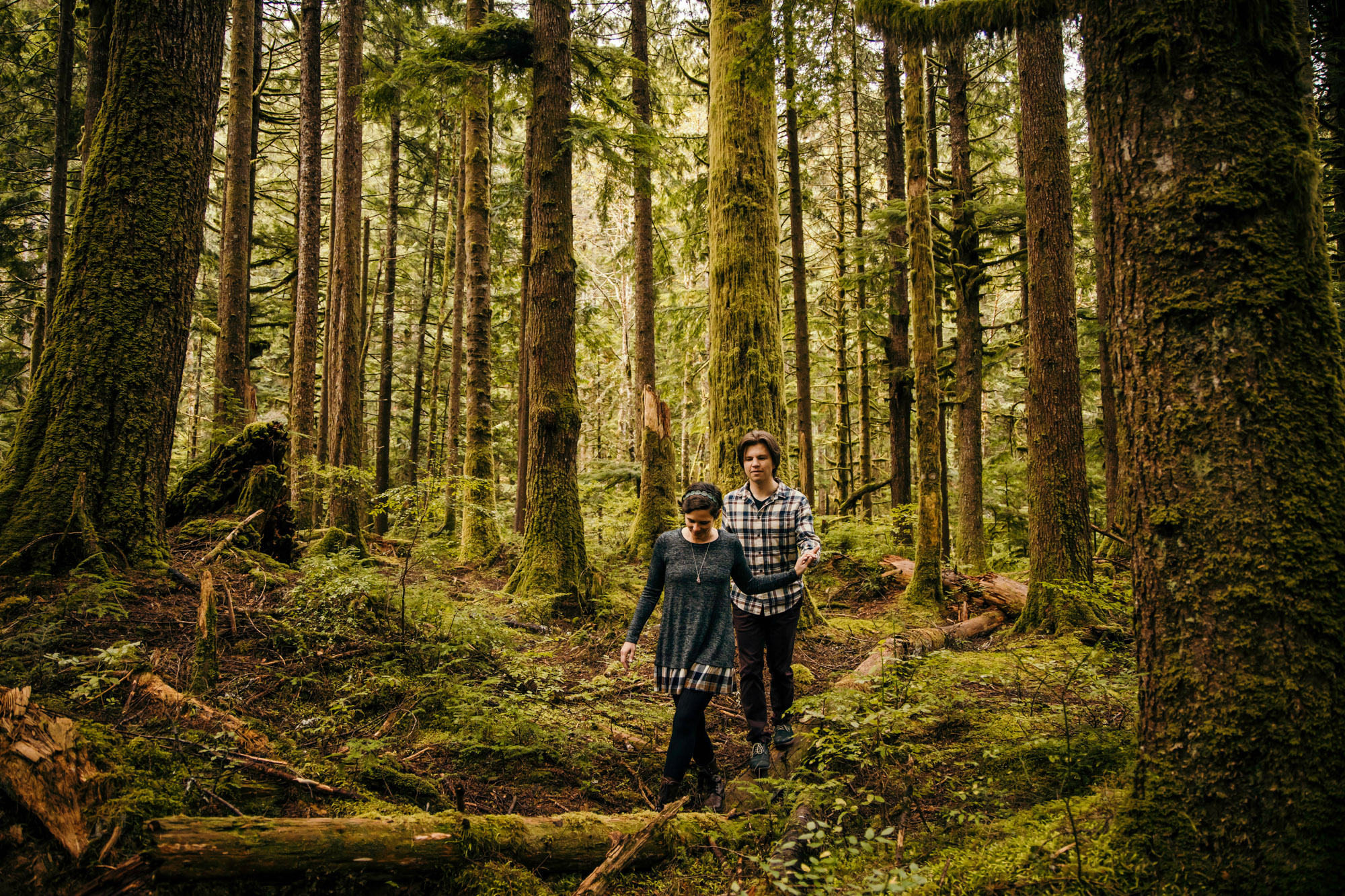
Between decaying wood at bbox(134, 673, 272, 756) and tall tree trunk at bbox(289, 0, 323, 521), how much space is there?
9137mm

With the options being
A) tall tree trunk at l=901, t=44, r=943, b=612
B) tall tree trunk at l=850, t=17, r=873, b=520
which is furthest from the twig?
tall tree trunk at l=850, t=17, r=873, b=520

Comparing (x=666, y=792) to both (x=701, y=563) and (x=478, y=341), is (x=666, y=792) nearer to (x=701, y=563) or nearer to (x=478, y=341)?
(x=701, y=563)

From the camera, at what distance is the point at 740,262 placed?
7930mm

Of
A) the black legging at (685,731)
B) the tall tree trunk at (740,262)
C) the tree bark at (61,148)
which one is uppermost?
the tree bark at (61,148)

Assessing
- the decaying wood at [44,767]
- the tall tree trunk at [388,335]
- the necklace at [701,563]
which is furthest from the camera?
the tall tree trunk at [388,335]

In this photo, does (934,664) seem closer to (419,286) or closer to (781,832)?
(781,832)

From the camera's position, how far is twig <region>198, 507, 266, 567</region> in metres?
5.72

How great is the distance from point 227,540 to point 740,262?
6.32 metres

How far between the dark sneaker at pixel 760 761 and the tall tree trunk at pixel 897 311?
1220 cm

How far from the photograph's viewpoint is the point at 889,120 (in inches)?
595

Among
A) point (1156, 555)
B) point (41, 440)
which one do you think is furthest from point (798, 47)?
point (41, 440)

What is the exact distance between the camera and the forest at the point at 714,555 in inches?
94.5

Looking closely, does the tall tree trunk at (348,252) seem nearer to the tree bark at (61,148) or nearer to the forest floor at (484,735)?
the tree bark at (61,148)

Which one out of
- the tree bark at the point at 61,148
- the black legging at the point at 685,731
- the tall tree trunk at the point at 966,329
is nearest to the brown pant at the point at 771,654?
the black legging at the point at 685,731
